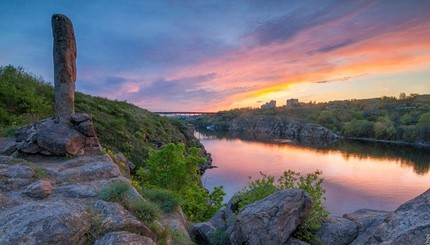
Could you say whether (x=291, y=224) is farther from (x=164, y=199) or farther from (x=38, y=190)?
(x=38, y=190)

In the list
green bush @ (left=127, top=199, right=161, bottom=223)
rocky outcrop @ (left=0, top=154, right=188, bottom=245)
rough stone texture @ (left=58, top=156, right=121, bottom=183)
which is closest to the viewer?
rocky outcrop @ (left=0, top=154, right=188, bottom=245)

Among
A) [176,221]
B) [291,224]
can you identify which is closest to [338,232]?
[291,224]

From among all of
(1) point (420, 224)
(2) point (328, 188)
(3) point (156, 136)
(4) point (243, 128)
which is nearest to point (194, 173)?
(1) point (420, 224)

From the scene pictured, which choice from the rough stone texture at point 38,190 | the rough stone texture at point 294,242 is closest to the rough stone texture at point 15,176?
the rough stone texture at point 38,190

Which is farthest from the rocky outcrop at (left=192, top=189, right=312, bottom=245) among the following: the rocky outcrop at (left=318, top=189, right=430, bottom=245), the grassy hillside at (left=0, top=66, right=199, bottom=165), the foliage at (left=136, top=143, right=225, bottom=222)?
the grassy hillside at (left=0, top=66, right=199, bottom=165)

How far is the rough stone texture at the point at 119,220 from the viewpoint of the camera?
758cm

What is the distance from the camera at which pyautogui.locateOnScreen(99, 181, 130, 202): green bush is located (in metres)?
9.24

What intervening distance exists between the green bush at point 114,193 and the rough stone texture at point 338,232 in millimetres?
8744

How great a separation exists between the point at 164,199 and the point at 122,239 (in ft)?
19.1

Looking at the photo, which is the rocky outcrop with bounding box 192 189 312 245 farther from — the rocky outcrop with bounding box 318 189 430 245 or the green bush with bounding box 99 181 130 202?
the green bush with bounding box 99 181 130 202

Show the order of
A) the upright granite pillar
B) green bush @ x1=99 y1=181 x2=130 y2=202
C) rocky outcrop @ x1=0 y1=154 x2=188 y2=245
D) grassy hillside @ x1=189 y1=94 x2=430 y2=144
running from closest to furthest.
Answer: rocky outcrop @ x1=0 y1=154 x2=188 y2=245, green bush @ x1=99 y1=181 x2=130 y2=202, the upright granite pillar, grassy hillside @ x1=189 y1=94 x2=430 y2=144

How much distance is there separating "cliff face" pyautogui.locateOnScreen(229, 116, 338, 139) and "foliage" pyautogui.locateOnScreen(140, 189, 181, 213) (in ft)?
404

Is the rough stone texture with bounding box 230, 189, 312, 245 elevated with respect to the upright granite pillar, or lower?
lower

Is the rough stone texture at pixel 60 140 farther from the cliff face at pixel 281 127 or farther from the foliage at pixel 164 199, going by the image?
the cliff face at pixel 281 127
